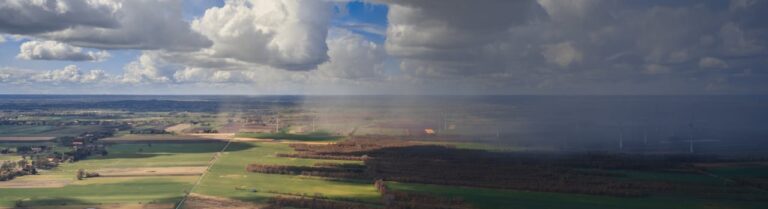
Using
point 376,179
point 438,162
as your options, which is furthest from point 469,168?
point 376,179

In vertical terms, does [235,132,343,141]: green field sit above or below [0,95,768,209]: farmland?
above

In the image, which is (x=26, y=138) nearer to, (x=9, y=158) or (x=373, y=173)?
(x=9, y=158)

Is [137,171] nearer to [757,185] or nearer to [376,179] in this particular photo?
[376,179]

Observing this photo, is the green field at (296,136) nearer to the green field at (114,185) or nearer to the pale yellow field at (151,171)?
the green field at (114,185)

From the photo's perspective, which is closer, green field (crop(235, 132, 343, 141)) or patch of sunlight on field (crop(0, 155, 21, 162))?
patch of sunlight on field (crop(0, 155, 21, 162))

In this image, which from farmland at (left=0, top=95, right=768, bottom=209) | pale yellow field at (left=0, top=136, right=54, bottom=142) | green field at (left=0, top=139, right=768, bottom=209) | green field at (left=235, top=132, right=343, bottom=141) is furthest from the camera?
green field at (left=235, top=132, right=343, bottom=141)

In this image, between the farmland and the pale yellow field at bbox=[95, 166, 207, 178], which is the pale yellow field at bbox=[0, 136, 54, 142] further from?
the pale yellow field at bbox=[95, 166, 207, 178]

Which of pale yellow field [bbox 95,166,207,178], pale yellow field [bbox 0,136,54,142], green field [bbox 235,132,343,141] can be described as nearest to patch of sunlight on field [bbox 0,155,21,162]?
pale yellow field [bbox 95,166,207,178]

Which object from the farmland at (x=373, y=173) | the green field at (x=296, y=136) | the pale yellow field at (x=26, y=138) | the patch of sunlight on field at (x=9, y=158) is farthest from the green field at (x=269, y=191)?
the pale yellow field at (x=26, y=138)
